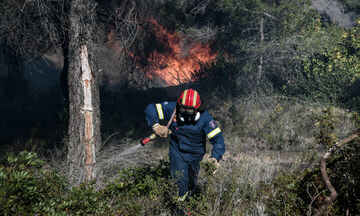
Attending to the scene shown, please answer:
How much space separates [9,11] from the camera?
504cm

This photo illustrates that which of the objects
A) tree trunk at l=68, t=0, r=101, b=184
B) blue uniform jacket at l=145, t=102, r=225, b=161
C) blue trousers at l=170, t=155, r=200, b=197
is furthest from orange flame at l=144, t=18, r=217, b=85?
blue trousers at l=170, t=155, r=200, b=197

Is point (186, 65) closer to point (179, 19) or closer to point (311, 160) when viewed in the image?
point (179, 19)

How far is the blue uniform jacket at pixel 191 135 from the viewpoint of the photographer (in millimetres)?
3729

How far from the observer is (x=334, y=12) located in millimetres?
12188

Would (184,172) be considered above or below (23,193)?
below

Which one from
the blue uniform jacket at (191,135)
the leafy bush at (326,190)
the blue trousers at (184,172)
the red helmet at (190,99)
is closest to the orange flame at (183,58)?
the blue uniform jacket at (191,135)

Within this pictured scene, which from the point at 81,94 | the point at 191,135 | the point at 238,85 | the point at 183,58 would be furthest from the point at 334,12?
the point at 81,94

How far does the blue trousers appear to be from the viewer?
12.6 ft

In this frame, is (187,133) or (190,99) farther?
(187,133)

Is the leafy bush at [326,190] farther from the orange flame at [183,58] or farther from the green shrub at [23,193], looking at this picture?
the orange flame at [183,58]

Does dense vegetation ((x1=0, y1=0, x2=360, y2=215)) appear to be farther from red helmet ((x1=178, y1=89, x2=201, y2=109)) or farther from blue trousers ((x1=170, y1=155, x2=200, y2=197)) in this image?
red helmet ((x1=178, y1=89, x2=201, y2=109))

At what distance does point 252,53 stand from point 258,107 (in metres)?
2.45

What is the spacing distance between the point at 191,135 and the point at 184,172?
21.8 inches

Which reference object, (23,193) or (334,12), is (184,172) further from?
(334,12)
